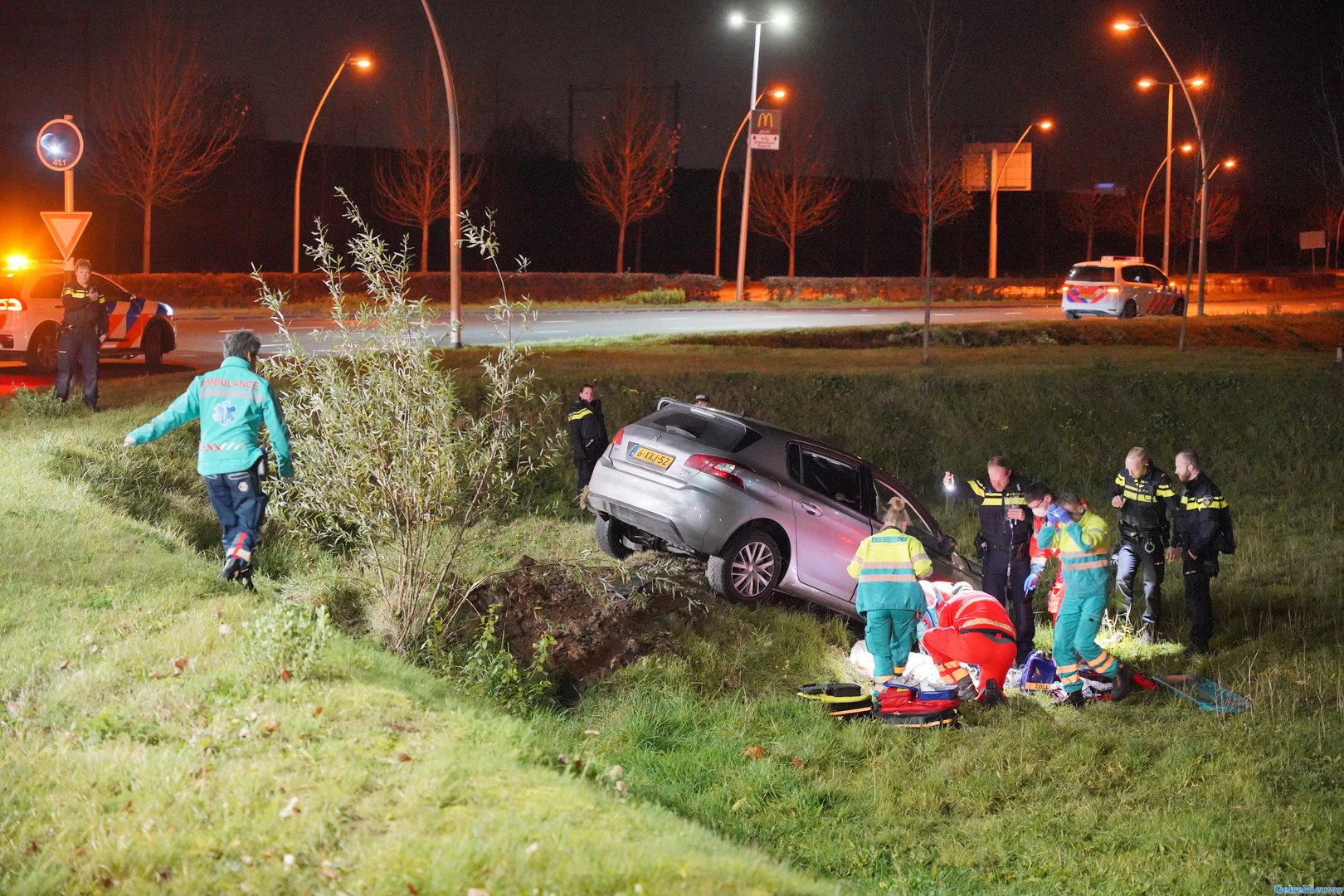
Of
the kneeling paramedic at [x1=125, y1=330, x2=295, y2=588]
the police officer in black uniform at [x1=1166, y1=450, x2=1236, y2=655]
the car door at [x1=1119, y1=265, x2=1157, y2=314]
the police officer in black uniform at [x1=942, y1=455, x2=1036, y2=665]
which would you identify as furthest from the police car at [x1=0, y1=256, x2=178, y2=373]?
the car door at [x1=1119, y1=265, x2=1157, y2=314]

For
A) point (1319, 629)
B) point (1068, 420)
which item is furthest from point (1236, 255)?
point (1319, 629)

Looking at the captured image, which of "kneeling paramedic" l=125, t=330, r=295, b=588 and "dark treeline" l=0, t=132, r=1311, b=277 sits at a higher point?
"dark treeline" l=0, t=132, r=1311, b=277

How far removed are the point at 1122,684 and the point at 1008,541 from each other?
1486 millimetres

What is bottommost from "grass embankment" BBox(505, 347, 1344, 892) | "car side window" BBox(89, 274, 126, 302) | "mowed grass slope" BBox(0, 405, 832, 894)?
"grass embankment" BBox(505, 347, 1344, 892)

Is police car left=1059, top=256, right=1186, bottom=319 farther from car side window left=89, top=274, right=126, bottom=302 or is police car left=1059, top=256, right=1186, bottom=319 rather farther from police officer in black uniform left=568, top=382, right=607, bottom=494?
car side window left=89, top=274, right=126, bottom=302

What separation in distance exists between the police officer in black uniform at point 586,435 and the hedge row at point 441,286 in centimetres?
1743

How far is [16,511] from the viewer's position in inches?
375

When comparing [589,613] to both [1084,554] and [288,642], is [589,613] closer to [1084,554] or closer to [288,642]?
[288,642]

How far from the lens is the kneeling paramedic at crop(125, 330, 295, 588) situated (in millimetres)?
8180

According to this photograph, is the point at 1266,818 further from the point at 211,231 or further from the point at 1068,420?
the point at 211,231

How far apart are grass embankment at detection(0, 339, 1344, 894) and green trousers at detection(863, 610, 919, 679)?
0.72 m

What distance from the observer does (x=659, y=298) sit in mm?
41031

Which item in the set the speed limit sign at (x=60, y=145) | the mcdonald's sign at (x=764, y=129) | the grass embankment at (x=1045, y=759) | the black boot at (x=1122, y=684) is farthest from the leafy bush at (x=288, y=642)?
the mcdonald's sign at (x=764, y=129)

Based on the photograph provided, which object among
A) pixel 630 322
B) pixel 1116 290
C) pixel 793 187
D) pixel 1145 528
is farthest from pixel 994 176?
pixel 1145 528
